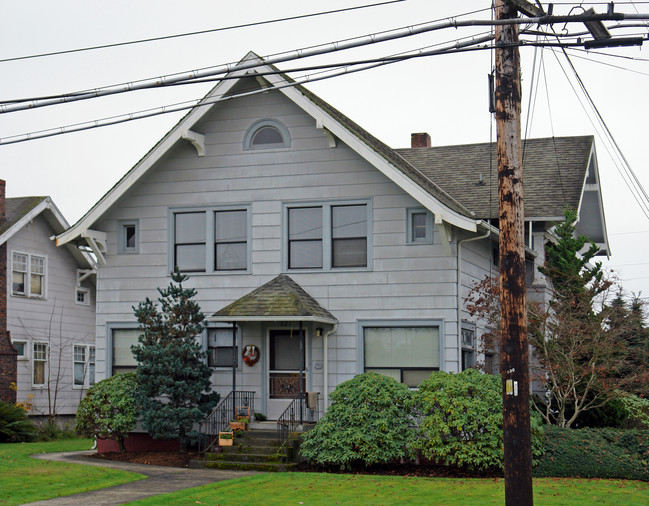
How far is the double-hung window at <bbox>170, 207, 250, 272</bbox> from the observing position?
22.3m

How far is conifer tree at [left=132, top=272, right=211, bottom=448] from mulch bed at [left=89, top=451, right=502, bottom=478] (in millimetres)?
523

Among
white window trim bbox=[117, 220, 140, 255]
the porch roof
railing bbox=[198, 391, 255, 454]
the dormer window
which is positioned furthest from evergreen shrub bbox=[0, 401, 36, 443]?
the dormer window

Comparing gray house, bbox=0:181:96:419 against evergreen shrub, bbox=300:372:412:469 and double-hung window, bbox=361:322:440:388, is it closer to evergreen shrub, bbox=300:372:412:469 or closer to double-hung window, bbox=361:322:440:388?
double-hung window, bbox=361:322:440:388

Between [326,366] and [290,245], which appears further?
[290,245]

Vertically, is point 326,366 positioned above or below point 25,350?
below

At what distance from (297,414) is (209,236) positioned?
5.02 m

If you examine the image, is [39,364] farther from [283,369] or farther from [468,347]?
[468,347]

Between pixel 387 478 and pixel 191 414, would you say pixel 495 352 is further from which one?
pixel 191 414

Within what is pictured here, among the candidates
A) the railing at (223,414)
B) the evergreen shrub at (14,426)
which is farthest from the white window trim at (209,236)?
the evergreen shrub at (14,426)

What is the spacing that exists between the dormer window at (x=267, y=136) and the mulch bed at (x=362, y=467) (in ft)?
25.0

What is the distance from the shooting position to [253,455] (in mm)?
19031

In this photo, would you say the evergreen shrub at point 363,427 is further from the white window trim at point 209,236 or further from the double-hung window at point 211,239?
the double-hung window at point 211,239

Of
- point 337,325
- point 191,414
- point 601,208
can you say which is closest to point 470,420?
point 337,325

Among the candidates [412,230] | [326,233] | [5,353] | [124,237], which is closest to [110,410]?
[124,237]
